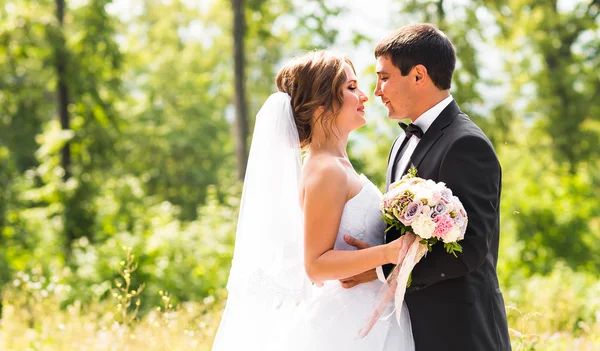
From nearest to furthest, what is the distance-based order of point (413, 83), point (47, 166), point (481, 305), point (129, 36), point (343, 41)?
point (481, 305)
point (413, 83)
point (47, 166)
point (343, 41)
point (129, 36)

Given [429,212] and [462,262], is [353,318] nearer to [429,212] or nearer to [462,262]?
[462,262]

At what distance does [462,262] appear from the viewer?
9.73 feet

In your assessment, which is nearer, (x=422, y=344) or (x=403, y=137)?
(x=422, y=344)

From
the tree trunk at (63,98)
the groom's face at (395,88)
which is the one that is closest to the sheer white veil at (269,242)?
the groom's face at (395,88)

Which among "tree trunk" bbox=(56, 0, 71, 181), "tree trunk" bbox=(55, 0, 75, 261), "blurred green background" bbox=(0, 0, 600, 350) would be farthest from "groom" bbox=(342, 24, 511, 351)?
"tree trunk" bbox=(56, 0, 71, 181)

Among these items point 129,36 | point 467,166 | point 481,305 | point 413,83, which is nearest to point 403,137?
point 413,83

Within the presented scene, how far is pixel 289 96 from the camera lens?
3678 mm

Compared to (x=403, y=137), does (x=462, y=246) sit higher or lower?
lower

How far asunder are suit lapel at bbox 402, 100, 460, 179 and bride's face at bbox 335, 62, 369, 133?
0.42 m

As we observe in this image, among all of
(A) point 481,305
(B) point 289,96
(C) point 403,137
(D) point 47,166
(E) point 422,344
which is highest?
(B) point 289,96

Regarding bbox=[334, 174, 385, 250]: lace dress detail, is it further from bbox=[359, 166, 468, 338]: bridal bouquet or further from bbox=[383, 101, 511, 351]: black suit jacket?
bbox=[359, 166, 468, 338]: bridal bouquet

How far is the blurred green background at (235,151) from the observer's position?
9.83 meters

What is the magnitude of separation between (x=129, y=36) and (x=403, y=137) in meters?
22.7

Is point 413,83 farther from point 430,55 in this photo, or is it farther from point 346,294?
point 346,294
